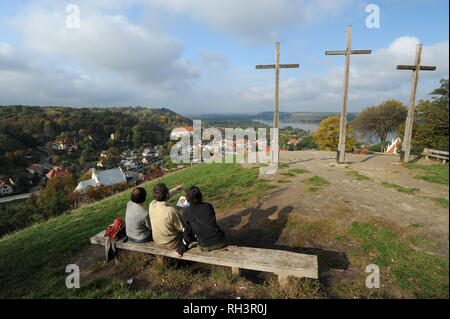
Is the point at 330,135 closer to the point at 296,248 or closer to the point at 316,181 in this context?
the point at 316,181

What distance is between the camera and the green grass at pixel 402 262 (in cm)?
272

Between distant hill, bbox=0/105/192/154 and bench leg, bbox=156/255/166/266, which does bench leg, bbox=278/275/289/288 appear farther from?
distant hill, bbox=0/105/192/154

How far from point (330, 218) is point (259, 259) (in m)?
2.83

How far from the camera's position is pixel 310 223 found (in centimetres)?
470

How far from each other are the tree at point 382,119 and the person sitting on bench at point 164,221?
26075 mm

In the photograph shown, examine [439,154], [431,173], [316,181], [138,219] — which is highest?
[439,154]

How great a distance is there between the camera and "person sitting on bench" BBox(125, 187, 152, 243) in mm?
3594

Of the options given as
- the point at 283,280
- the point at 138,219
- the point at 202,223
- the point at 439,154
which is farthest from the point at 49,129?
the point at 439,154

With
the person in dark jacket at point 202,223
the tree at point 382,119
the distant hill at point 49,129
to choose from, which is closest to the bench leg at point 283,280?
the person in dark jacket at point 202,223

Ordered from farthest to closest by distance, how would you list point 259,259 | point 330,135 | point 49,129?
point 49,129
point 330,135
point 259,259

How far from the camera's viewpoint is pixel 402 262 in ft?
10.7
